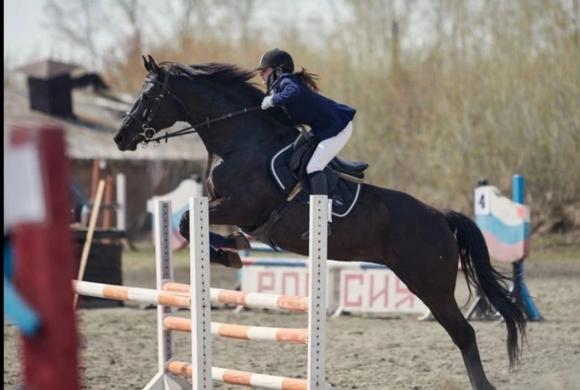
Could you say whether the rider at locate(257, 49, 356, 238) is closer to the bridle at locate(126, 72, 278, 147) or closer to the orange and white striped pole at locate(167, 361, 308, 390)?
the bridle at locate(126, 72, 278, 147)

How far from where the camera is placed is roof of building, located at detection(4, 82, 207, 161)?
22.6 meters

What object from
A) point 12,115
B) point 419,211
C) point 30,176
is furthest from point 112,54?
point 30,176

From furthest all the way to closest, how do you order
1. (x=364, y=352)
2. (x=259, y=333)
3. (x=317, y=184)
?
(x=364, y=352) < (x=317, y=184) < (x=259, y=333)

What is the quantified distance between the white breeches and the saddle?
35mm

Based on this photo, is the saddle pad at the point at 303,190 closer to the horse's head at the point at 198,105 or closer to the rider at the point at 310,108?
the rider at the point at 310,108

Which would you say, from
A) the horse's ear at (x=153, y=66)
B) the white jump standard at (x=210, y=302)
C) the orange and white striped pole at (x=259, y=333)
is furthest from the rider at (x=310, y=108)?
the orange and white striped pole at (x=259, y=333)

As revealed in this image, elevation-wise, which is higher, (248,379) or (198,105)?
(198,105)

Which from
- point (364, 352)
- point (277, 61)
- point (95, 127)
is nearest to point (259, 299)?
point (277, 61)

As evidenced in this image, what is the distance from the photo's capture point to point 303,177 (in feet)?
18.7

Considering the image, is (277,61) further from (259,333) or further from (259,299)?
(259,333)

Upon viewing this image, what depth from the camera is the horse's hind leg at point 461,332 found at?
5.58 m

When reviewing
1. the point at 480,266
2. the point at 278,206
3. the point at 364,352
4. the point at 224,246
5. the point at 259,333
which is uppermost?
the point at 278,206

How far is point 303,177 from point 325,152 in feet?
0.63

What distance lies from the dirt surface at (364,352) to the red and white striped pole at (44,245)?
14.4 ft
